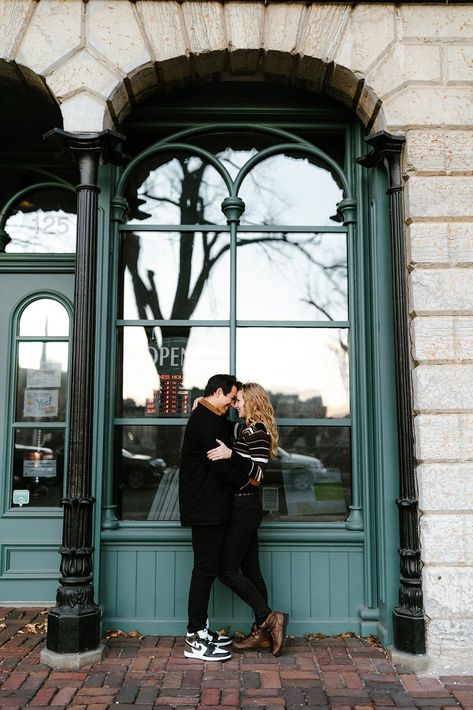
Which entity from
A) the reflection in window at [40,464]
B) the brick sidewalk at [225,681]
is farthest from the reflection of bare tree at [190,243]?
the brick sidewalk at [225,681]

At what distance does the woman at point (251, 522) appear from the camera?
167 inches

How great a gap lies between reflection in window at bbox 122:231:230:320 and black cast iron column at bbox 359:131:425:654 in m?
1.45

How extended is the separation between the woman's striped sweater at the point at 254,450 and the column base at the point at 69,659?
1.54m

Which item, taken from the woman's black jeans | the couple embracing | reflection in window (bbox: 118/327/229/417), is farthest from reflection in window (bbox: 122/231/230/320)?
the woman's black jeans

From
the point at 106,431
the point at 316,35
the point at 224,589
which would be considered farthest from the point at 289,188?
the point at 224,589

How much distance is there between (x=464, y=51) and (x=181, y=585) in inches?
179

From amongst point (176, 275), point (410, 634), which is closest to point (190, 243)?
point (176, 275)

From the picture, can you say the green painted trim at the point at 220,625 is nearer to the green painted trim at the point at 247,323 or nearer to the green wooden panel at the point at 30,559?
the green wooden panel at the point at 30,559

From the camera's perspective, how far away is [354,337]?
500 cm

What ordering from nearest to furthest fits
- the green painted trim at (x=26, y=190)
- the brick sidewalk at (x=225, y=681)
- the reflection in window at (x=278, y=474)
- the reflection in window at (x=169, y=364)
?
the brick sidewalk at (x=225, y=681) → the reflection in window at (x=278, y=474) → the reflection in window at (x=169, y=364) → the green painted trim at (x=26, y=190)

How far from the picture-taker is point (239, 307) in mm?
5207

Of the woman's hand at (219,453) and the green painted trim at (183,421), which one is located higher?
the green painted trim at (183,421)

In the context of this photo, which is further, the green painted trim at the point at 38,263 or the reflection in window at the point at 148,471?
the green painted trim at the point at 38,263

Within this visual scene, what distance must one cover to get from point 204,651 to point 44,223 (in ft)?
13.2
